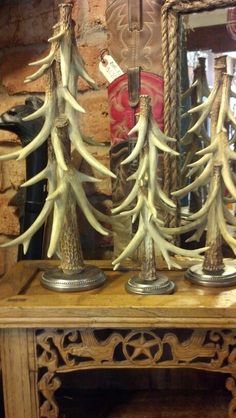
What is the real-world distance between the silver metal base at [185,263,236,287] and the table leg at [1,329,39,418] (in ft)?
0.75

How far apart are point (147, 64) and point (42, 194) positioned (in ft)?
0.88

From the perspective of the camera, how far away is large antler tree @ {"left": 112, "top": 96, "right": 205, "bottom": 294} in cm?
63

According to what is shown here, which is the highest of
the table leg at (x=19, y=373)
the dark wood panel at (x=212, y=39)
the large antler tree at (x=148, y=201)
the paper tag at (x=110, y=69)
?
the dark wood panel at (x=212, y=39)

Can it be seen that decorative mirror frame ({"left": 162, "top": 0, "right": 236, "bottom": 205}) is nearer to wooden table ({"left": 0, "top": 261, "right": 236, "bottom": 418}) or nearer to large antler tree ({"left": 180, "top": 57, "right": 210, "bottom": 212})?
large antler tree ({"left": 180, "top": 57, "right": 210, "bottom": 212})

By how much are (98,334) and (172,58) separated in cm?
42

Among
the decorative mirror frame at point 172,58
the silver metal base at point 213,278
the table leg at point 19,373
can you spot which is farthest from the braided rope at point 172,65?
the table leg at point 19,373

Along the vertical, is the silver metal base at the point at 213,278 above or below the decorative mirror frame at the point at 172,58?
below

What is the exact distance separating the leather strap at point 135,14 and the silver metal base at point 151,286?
39 cm

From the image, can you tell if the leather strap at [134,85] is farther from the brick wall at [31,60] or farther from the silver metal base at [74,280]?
the silver metal base at [74,280]

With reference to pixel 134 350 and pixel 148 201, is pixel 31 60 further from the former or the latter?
pixel 134 350

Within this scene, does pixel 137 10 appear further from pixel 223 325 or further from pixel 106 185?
pixel 223 325

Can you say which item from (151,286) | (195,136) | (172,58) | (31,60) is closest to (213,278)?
(151,286)

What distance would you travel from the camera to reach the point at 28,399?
2.13 ft

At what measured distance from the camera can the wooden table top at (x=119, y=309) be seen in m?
0.60
